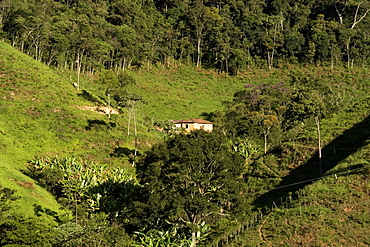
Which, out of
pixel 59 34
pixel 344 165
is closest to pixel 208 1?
pixel 59 34

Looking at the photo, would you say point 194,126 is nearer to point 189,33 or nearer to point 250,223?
point 250,223

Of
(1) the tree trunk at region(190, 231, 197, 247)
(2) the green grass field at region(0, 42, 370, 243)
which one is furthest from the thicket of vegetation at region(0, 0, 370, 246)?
(2) the green grass field at region(0, 42, 370, 243)

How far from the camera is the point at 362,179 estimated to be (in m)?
36.2

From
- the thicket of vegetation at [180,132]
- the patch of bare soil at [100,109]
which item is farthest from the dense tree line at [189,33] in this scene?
the patch of bare soil at [100,109]

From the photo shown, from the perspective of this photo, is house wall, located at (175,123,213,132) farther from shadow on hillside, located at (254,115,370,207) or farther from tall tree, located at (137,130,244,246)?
tall tree, located at (137,130,244,246)

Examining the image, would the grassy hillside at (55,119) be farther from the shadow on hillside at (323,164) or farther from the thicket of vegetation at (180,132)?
the shadow on hillside at (323,164)

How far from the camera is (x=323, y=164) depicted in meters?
47.0

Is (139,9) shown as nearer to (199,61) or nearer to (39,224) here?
(199,61)

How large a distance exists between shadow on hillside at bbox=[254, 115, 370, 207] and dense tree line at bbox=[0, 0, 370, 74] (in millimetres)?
59534

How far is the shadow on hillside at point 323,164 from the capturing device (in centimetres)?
4346

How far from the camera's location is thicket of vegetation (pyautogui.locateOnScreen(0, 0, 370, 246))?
34031mm

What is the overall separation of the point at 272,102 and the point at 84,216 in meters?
48.8

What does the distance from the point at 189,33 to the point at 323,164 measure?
90364mm

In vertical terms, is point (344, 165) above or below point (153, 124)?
above
